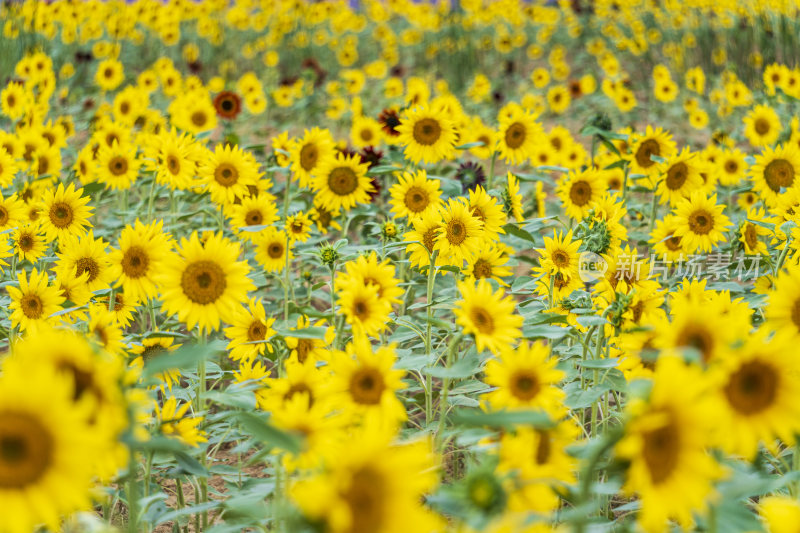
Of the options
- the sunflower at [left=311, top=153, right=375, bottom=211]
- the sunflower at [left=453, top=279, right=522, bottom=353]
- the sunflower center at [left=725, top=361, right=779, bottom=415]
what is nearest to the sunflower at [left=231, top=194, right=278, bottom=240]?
the sunflower at [left=311, top=153, right=375, bottom=211]

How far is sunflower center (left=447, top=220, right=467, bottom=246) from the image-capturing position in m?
2.14

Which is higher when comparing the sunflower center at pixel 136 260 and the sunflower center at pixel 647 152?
the sunflower center at pixel 647 152

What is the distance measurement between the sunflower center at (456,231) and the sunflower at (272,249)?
0.94 meters

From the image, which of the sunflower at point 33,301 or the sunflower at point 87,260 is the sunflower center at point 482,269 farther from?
the sunflower at point 33,301

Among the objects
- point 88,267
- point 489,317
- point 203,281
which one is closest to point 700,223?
point 489,317

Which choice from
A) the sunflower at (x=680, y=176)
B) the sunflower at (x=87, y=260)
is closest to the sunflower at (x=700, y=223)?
the sunflower at (x=680, y=176)

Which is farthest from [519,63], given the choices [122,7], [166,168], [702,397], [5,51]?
[702,397]

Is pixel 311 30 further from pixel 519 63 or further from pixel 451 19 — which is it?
pixel 519 63

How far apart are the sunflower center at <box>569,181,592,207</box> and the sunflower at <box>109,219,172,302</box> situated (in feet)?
6.57

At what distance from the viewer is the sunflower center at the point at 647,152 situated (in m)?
3.42

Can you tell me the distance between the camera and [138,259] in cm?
184

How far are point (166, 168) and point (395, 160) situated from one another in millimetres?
1073

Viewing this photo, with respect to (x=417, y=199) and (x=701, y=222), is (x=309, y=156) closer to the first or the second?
(x=417, y=199)

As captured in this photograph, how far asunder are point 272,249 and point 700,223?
5.49 feet
